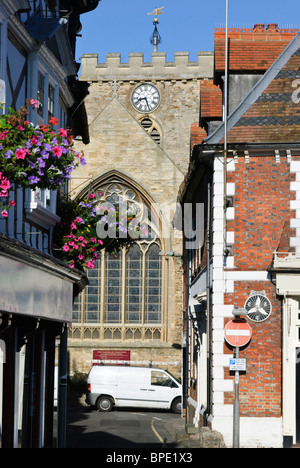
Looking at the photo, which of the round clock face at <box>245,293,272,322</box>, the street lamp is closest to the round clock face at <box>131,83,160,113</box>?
the round clock face at <box>245,293,272,322</box>

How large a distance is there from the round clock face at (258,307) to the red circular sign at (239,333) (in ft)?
0.94

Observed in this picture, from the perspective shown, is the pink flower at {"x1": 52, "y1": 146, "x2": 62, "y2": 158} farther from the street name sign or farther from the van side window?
the van side window

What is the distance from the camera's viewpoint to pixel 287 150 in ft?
60.0

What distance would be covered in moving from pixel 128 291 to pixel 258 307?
2248 centimetres

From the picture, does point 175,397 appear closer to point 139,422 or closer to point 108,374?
point 108,374

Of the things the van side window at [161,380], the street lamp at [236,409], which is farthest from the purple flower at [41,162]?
the van side window at [161,380]

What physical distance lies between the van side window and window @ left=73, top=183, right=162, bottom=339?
678 centimetres

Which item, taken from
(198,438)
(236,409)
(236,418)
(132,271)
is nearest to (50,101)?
(236,409)

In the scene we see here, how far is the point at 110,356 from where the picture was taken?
39094 mm

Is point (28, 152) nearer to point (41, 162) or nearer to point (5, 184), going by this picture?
point (41, 162)

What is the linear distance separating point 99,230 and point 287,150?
477 centimetres

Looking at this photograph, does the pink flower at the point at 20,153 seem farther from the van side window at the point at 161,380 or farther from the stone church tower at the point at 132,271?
the stone church tower at the point at 132,271

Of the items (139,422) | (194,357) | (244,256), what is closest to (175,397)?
(139,422)

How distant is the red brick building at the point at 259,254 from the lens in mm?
17672
